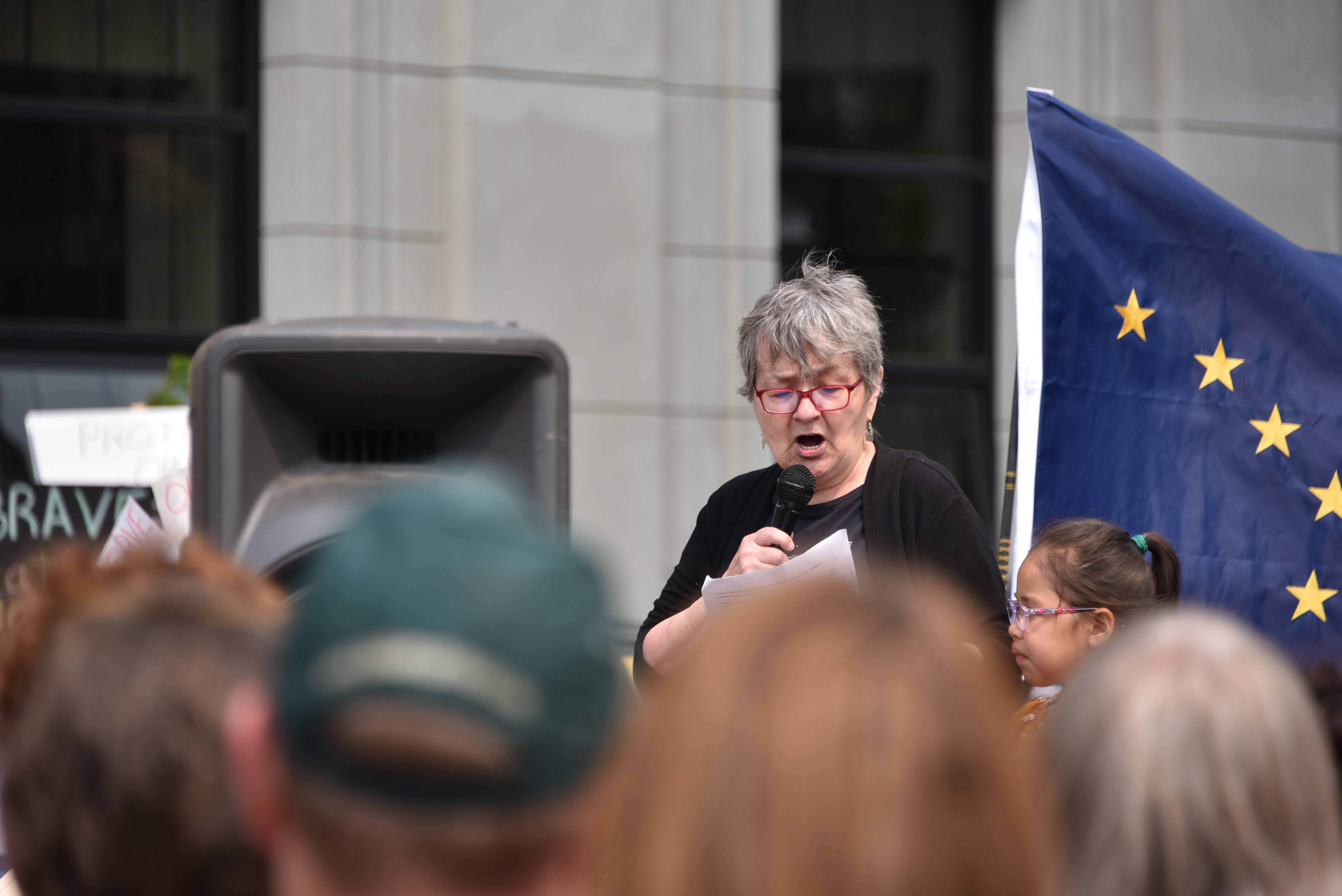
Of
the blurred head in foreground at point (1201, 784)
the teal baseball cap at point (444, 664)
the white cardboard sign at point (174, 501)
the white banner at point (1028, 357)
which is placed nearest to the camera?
the teal baseball cap at point (444, 664)

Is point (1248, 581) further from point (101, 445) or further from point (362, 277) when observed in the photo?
point (362, 277)

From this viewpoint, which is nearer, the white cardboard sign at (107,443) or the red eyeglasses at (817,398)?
the red eyeglasses at (817,398)

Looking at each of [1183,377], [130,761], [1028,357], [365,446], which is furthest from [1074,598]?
[130,761]

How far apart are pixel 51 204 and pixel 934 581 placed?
593cm

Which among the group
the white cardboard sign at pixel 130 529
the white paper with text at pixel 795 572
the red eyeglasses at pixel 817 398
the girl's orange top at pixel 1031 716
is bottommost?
the girl's orange top at pixel 1031 716

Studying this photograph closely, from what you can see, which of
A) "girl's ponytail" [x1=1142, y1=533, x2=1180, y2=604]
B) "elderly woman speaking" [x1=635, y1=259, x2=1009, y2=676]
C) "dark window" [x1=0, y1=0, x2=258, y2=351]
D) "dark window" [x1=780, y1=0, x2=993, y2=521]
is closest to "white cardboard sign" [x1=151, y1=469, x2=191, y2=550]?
"elderly woman speaking" [x1=635, y1=259, x2=1009, y2=676]

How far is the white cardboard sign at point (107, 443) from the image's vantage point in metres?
4.55

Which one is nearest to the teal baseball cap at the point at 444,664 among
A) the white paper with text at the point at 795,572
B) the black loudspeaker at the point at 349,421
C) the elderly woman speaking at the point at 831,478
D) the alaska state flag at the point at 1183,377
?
the white paper with text at the point at 795,572

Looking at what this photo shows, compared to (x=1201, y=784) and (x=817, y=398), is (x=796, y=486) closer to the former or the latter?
(x=817, y=398)

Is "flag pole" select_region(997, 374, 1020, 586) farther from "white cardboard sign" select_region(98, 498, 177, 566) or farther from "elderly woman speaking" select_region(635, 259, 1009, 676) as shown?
"white cardboard sign" select_region(98, 498, 177, 566)

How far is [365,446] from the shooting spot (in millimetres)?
3564

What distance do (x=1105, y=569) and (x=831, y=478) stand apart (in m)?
0.57

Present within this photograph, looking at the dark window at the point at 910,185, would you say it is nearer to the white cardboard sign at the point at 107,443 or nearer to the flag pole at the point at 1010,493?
the flag pole at the point at 1010,493

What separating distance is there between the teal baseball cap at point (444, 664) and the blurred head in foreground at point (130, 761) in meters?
0.33
